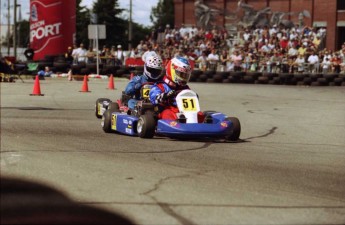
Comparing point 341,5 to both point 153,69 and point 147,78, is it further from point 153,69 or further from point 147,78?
point 147,78

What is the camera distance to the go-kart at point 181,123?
7.45m

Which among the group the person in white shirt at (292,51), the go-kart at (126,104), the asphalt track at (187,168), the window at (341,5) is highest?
the window at (341,5)

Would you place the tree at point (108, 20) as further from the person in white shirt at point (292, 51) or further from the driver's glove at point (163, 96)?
the person in white shirt at point (292, 51)

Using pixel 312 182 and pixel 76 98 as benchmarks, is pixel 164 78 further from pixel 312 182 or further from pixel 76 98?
pixel 76 98

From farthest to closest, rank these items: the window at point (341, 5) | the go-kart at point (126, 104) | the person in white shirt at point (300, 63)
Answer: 1. the person in white shirt at point (300, 63)
2. the go-kart at point (126, 104)
3. the window at point (341, 5)

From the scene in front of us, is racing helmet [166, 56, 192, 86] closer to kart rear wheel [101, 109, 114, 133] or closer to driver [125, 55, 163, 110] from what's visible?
driver [125, 55, 163, 110]

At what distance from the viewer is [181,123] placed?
24.7ft

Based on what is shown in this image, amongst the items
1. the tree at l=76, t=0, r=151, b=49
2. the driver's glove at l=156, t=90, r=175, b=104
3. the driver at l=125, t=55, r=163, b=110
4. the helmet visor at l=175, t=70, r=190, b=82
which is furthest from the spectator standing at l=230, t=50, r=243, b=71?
the tree at l=76, t=0, r=151, b=49

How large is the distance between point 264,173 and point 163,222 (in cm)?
206

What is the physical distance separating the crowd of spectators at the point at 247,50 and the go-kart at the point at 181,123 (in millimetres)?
7133

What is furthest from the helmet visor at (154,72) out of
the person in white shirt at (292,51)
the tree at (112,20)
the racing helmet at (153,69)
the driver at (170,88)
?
the person in white shirt at (292,51)

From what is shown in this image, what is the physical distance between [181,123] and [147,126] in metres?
0.40

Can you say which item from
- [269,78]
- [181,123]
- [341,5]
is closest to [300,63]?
[269,78]

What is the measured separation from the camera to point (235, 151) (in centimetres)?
667
